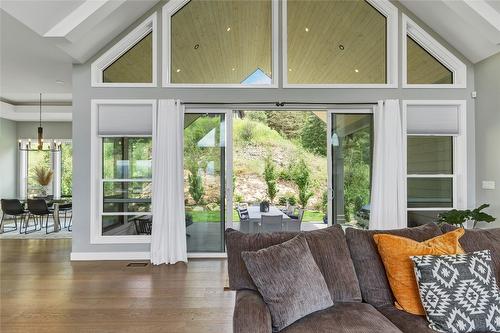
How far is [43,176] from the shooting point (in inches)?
365

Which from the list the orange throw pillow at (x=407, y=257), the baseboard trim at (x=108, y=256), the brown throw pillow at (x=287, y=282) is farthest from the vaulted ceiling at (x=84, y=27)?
the brown throw pillow at (x=287, y=282)

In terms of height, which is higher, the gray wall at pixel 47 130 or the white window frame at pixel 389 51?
the white window frame at pixel 389 51

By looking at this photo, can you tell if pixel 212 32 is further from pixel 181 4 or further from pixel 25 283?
pixel 25 283

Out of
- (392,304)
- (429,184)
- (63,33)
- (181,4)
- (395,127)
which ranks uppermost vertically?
(181,4)

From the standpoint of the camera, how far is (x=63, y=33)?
402 centimetres

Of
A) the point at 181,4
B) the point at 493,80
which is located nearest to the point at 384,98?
the point at 493,80

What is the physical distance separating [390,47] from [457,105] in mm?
1367

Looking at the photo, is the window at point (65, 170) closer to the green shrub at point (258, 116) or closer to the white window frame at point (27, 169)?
the white window frame at point (27, 169)

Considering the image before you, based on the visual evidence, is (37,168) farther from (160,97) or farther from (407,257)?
(407,257)

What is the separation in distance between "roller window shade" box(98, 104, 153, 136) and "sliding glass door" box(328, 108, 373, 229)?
9.33 feet

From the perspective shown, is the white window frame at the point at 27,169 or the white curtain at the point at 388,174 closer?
the white curtain at the point at 388,174

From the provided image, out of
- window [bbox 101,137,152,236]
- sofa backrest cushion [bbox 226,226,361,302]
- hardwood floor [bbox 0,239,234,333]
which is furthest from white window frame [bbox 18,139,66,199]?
sofa backrest cushion [bbox 226,226,361,302]

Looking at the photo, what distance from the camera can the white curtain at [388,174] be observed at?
4.89m

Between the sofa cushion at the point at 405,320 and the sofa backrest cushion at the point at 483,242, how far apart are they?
623 millimetres
